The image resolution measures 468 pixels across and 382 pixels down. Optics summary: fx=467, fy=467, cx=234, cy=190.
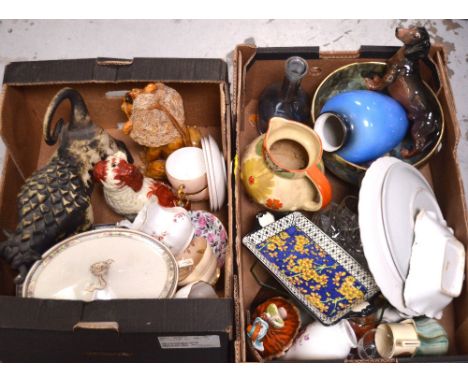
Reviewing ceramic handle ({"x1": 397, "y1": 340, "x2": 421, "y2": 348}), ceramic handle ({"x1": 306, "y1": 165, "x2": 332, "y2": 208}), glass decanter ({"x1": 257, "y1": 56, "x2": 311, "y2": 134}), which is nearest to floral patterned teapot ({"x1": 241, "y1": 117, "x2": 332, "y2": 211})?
ceramic handle ({"x1": 306, "y1": 165, "x2": 332, "y2": 208})

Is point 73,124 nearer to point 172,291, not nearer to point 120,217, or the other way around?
point 120,217

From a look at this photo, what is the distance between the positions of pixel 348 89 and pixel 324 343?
47 cm

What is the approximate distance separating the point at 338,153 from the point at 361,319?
0.92 feet

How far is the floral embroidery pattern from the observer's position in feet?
2.36

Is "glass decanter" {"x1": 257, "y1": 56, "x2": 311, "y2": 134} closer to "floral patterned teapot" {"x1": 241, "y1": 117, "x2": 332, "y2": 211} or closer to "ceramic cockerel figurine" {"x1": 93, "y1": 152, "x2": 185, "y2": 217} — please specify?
"floral patterned teapot" {"x1": 241, "y1": 117, "x2": 332, "y2": 211}

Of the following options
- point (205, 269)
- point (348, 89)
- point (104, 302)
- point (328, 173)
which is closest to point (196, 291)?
point (205, 269)

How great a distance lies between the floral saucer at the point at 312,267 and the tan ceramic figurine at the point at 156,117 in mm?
238

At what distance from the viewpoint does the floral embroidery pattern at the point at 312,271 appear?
0.72 metres

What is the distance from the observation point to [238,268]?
0.70m

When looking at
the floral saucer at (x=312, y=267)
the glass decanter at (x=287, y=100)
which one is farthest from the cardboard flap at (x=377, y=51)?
the floral saucer at (x=312, y=267)

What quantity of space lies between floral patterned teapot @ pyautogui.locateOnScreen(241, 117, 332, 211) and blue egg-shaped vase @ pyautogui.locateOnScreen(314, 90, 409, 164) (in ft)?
0.24

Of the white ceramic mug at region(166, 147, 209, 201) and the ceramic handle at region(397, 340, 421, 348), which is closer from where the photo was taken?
the ceramic handle at region(397, 340, 421, 348)

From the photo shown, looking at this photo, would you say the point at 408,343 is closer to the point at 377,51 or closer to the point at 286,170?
the point at 286,170

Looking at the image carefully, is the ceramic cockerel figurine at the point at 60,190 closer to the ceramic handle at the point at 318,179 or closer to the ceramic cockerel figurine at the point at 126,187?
the ceramic cockerel figurine at the point at 126,187
